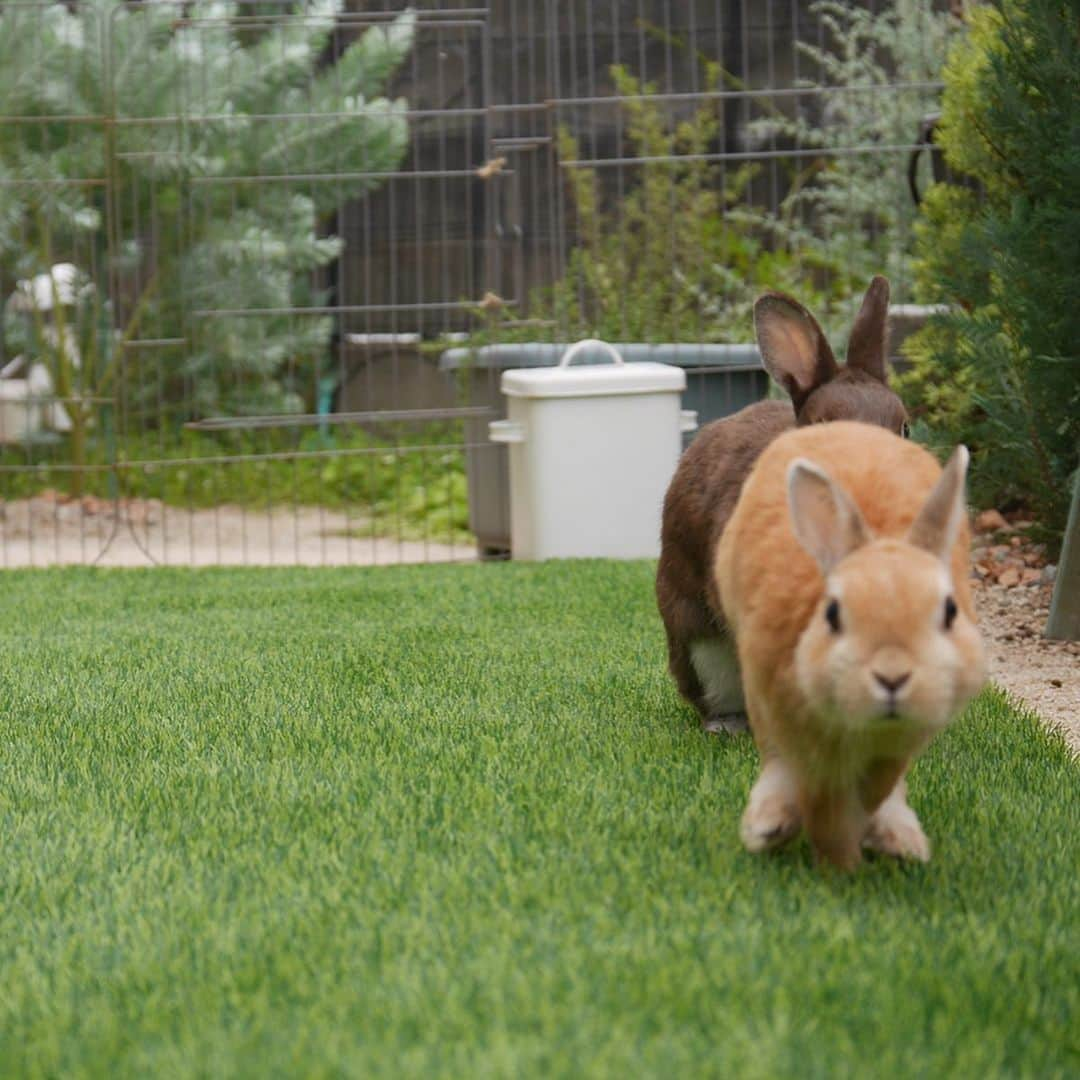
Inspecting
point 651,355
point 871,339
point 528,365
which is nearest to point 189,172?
point 528,365

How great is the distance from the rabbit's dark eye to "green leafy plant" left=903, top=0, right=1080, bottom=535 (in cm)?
282

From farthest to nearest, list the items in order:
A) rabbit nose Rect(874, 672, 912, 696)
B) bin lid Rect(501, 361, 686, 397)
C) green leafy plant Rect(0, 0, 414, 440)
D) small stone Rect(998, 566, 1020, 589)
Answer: green leafy plant Rect(0, 0, 414, 440), bin lid Rect(501, 361, 686, 397), small stone Rect(998, 566, 1020, 589), rabbit nose Rect(874, 672, 912, 696)

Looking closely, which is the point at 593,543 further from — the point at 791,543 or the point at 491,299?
the point at 791,543

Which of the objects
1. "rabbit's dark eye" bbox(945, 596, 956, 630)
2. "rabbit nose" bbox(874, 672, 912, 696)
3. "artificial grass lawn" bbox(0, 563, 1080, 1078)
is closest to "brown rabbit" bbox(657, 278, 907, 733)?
"artificial grass lawn" bbox(0, 563, 1080, 1078)

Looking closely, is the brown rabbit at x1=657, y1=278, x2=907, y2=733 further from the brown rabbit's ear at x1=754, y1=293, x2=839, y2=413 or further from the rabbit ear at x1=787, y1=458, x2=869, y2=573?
the rabbit ear at x1=787, y1=458, x2=869, y2=573

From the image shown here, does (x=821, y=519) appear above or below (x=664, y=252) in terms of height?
below

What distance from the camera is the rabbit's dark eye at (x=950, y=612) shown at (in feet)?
7.45

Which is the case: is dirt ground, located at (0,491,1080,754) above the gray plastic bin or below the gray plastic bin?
below

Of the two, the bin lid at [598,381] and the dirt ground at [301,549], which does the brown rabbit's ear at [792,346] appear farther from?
the bin lid at [598,381]

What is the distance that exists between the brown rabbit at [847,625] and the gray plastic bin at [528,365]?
457 cm

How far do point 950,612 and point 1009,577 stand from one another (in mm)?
3884

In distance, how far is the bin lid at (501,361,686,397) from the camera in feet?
22.5

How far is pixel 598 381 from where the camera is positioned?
687 centimetres

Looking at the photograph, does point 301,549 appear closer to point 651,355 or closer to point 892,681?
point 651,355
